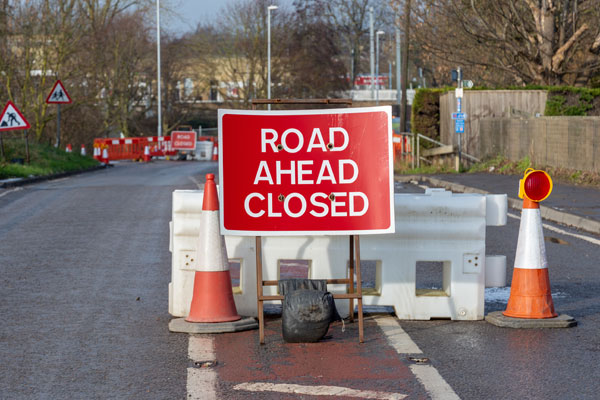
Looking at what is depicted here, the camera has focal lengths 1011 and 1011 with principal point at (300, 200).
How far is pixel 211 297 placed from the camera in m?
7.05

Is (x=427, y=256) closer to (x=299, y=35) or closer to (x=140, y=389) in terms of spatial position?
(x=140, y=389)

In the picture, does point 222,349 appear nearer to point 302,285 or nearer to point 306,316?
point 306,316

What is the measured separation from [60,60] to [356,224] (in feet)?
96.7

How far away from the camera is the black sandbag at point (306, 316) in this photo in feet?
21.5

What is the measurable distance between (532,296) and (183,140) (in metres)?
46.0

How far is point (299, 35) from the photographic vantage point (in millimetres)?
70062

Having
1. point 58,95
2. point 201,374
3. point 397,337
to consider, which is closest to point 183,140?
point 58,95

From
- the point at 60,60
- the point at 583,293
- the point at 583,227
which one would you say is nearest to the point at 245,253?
the point at 583,293

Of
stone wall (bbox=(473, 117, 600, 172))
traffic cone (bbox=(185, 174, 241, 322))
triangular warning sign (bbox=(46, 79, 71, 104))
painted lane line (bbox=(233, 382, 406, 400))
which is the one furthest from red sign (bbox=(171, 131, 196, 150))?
painted lane line (bbox=(233, 382, 406, 400))

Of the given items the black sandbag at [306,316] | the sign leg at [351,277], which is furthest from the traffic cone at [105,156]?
the black sandbag at [306,316]

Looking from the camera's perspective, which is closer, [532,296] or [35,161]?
[532,296]

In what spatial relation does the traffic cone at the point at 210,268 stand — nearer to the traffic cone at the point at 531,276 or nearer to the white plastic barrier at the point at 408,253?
the white plastic barrier at the point at 408,253

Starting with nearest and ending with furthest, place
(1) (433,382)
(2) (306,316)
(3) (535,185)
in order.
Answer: (1) (433,382) → (2) (306,316) → (3) (535,185)

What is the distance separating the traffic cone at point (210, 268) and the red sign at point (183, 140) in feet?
149
